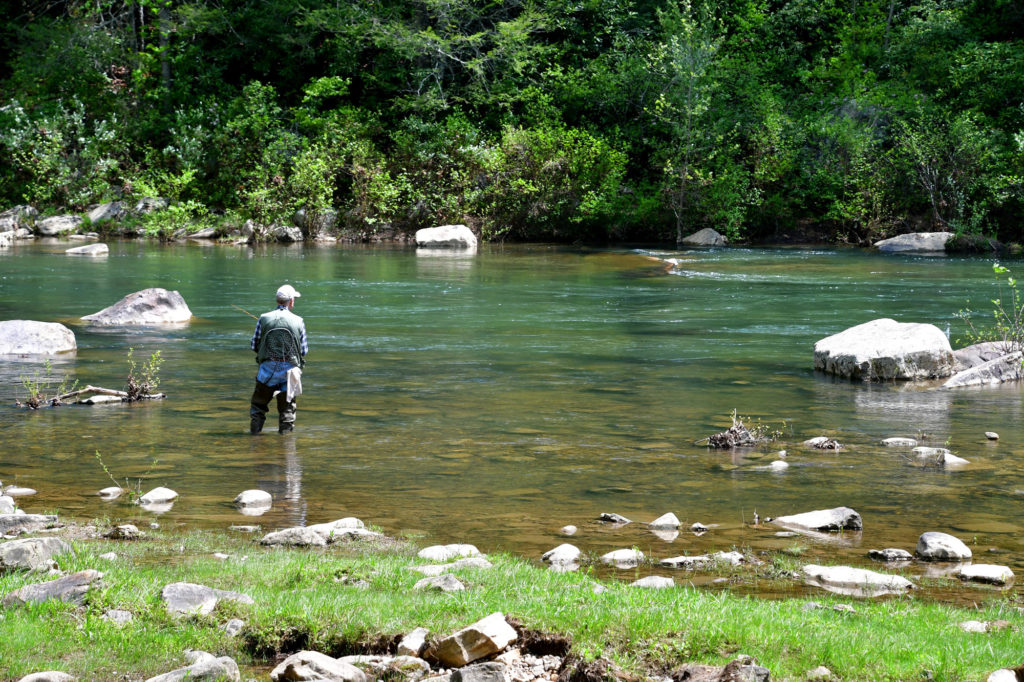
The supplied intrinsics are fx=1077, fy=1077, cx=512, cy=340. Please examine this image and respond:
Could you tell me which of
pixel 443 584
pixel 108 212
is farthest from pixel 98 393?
pixel 108 212

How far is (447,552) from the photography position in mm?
7707

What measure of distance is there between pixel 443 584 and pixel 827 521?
3753 mm

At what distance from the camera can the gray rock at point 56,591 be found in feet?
19.1

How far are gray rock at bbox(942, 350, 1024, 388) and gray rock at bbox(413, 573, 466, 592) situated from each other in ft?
37.5

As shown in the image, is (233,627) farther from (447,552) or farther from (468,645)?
(447,552)

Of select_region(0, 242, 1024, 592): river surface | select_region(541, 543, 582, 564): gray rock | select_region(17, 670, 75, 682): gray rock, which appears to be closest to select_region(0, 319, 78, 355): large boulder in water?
select_region(0, 242, 1024, 592): river surface

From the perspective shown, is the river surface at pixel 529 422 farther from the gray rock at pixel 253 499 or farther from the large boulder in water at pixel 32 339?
the large boulder in water at pixel 32 339

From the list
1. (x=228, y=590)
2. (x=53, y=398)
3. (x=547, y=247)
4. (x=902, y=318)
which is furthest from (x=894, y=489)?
(x=547, y=247)

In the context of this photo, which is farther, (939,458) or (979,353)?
(979,353)

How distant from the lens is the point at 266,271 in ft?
100

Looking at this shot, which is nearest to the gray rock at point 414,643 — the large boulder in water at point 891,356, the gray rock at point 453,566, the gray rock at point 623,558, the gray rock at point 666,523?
the gray rock at point 453,566

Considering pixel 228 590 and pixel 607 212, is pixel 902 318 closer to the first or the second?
pixel 228 590

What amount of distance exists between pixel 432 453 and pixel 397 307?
12766 millimetres

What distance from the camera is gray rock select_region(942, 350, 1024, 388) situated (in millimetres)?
15930
